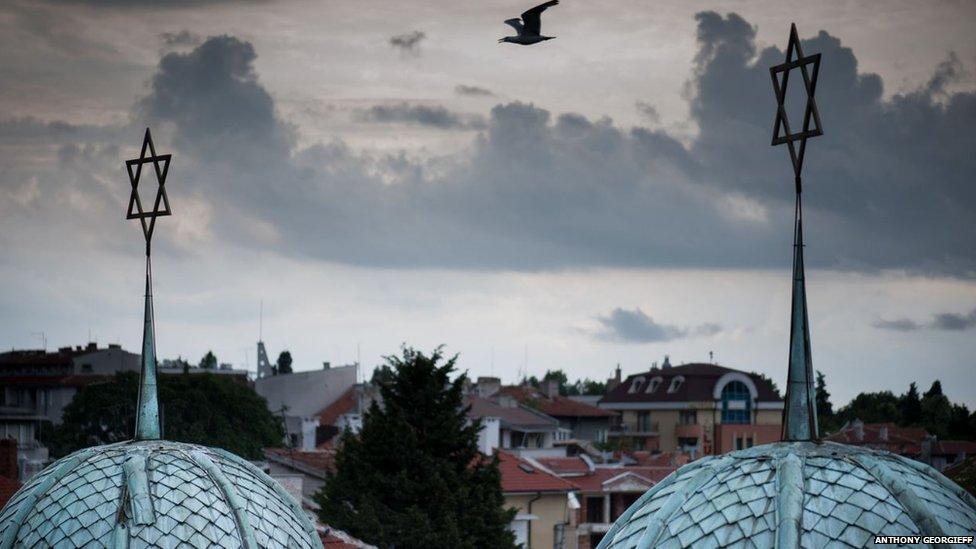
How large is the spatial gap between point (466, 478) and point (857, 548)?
3621 centimetres

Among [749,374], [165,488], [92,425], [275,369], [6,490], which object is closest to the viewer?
[165,488]

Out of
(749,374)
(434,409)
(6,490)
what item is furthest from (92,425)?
(6,490)

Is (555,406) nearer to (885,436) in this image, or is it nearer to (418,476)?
(885,436)

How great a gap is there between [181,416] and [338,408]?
1079 inches

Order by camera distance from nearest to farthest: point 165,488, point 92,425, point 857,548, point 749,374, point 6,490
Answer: point 857,548 → point 165,488 → point 6,490 → point 92,425 → point 749,374

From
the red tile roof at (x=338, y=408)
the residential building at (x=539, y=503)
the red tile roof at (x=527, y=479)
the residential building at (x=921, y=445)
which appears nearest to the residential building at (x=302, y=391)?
the red tile roof at (x=338, y=408)

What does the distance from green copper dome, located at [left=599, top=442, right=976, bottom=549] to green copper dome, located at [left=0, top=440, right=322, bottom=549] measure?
148 inches

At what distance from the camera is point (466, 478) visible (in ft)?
158

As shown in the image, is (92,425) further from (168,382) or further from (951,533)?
(951,533)

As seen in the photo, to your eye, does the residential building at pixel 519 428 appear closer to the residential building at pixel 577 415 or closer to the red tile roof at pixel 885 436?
the red tile roof at pixel 885 436

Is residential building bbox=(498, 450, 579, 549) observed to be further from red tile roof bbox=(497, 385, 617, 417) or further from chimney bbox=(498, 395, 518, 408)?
red tile roof bbox=(497, 385, 617, 417)

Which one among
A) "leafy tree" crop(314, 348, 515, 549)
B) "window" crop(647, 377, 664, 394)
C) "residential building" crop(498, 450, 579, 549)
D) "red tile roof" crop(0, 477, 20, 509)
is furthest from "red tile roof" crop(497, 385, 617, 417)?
"red tile roof" crop(0, 477, 20, 509)

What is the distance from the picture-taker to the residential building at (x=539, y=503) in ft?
201

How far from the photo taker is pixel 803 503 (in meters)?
12.7
